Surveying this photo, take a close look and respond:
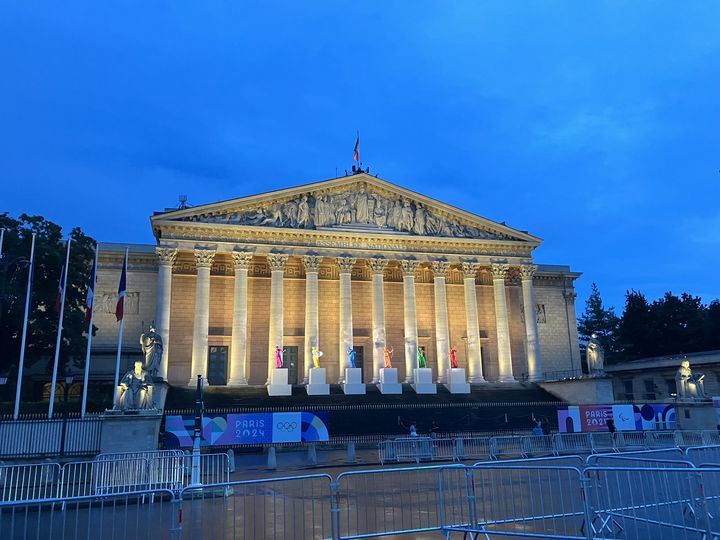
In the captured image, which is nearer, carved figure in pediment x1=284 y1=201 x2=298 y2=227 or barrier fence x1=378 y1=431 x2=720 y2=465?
barrier fence x1=378 y1=431 x2=720 y2=465

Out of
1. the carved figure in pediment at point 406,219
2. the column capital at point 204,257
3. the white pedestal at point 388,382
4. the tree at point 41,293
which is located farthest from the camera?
the carved figure in pediment at point 406,219

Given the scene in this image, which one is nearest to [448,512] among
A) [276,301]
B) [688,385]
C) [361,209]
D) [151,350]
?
[151,350]

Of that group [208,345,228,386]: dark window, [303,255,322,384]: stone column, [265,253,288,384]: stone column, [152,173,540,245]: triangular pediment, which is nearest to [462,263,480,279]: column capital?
[152,173,540,245]: triangular pediment

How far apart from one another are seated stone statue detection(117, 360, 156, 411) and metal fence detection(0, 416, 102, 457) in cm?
116

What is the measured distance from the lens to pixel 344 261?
3872 cm

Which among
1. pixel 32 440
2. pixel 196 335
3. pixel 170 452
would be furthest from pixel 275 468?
pixel 196 335

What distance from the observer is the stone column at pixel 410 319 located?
1507 inches

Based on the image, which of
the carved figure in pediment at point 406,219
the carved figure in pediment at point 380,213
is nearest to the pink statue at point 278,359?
the carved figure in pediment at point 380,213

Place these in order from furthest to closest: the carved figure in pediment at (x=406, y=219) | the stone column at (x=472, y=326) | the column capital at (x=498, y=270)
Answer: the column capital at (x=498, y=270), the carved figure in pediment at (x=406, y=219), the stone column at (x=472, y=326)

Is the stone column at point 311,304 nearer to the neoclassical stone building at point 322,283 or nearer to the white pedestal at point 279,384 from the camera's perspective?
the neoclassical stone building at point 322,283

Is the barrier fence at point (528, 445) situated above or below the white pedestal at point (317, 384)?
below

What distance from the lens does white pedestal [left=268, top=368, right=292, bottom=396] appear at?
112ft

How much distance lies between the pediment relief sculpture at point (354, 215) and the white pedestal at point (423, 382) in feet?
33.5

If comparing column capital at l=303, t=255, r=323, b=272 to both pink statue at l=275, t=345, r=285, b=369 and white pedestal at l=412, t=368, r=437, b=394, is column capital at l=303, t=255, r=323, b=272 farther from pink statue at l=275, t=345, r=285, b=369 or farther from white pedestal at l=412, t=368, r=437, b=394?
white pedestal at l=412, t=368, r=437, b=394
